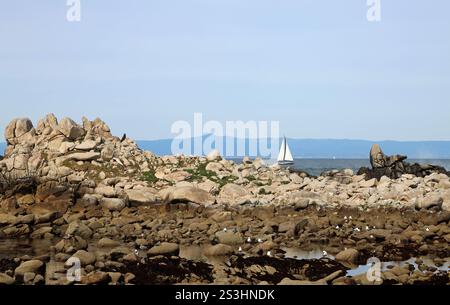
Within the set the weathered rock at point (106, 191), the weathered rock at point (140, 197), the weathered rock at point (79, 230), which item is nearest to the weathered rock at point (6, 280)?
the weathered rock at point (79, 230)

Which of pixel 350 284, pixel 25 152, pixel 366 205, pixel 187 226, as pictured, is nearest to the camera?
pixel 350 284

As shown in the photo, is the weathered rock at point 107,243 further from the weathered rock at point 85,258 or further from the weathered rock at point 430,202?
the weathered rock at point 430,202

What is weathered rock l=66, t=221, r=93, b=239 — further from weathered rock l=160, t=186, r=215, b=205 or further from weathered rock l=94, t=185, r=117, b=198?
weathered rock l=160, t=186, r=215, b=205

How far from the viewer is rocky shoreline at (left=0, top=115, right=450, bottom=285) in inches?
609

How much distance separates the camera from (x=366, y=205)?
25.8 m

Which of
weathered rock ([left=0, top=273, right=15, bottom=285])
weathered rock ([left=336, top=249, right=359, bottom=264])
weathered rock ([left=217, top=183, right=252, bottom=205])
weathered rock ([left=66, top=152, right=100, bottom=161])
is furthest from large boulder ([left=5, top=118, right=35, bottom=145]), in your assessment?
weathered rock ([left=336, top=249, right=359, bottom=264])

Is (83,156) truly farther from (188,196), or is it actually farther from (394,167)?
(394,167)

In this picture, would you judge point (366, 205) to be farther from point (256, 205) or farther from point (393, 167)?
point (393, 167)

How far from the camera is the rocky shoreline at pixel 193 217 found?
15477 mm

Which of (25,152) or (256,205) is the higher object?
(25,152)
